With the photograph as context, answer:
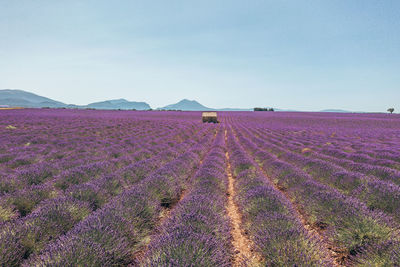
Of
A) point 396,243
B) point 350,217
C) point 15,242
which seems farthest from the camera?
point 350,217

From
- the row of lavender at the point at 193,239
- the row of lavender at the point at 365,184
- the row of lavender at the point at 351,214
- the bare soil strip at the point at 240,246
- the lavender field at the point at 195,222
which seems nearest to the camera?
the row of lavender at the point at 193,239

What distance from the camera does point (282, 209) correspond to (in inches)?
131

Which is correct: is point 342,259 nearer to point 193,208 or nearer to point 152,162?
→ point 193,208

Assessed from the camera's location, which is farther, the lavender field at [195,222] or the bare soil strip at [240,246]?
the bare soil strip at [240,246]

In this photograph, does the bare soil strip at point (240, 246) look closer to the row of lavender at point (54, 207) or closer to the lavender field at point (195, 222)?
the lavender field at point (195, 222)

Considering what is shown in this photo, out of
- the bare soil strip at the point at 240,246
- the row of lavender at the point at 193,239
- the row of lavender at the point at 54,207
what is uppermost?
the row of lavender at the point at 193,239

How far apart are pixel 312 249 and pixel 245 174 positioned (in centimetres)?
336

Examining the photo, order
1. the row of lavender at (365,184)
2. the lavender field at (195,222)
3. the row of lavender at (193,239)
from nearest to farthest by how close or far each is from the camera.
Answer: the row of lavender at (193,239) < the lavender field at (195,222) < the row of lavender at (365,184)

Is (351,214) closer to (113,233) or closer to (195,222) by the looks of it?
(195,222)

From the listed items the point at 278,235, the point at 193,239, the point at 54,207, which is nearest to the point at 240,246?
the point at 278,235

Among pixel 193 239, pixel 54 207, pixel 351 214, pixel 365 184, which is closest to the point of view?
pixel 193 239

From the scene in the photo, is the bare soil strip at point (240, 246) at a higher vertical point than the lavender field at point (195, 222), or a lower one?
lower

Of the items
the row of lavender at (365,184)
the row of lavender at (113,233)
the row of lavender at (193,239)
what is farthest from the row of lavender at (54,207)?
the row of lavender at (365,184)

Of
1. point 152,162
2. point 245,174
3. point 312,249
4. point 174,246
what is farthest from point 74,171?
point 312,249
